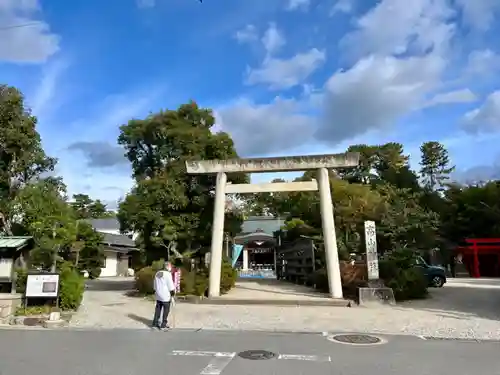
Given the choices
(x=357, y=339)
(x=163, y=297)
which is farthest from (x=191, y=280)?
(x=357, y=339)

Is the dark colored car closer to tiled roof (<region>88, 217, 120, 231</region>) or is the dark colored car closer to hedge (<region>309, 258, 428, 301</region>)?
hedge (<region>309, 258, 428, 301</region>)

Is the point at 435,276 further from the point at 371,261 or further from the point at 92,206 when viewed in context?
the point at 92,206

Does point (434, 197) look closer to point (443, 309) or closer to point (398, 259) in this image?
point (398, 259)

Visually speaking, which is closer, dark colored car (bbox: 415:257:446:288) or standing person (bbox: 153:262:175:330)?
standing person (bbox: 153:262:175:330)

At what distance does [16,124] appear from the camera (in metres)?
16.3

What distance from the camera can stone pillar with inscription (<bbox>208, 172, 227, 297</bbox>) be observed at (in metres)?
15.9

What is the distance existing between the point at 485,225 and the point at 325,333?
30089 mm

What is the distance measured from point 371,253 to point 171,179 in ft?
28.4

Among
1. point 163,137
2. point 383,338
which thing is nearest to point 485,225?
point 163,137

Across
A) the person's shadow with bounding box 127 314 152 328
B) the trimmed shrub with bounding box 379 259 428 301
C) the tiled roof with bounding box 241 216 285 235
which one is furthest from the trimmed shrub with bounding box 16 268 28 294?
the tiled roof with bounding box 241 216 285 235

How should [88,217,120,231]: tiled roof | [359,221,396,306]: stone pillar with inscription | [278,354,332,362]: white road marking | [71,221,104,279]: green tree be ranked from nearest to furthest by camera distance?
1. [278,354,332,362]: white road marking
2. [359,221,396,306]: stone pillar with inscription
3. [71,221,104,279]: green tree
4. [88,217,120,231]: tiled roof

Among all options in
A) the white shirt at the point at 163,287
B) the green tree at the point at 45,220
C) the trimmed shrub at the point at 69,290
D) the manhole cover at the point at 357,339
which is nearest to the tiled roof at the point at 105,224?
the green tree at the point at 45,220

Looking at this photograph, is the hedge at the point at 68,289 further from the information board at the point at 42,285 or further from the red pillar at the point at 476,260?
the red pillar at the point at 476,260

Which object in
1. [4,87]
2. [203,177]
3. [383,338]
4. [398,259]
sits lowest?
[383,338]
